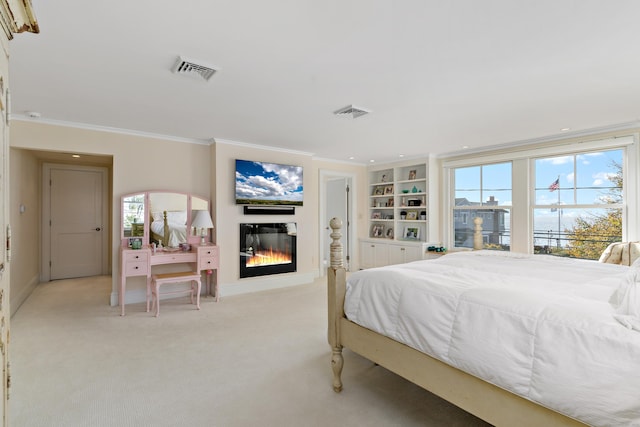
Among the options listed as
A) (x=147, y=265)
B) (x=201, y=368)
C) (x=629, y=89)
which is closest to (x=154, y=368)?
(x=201, y=368)

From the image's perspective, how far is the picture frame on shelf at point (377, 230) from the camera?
259 inches

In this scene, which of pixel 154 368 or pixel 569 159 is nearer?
pixel 154 368

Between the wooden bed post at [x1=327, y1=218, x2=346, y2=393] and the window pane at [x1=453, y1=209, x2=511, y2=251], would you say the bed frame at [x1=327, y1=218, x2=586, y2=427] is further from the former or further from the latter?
the window pane at [x1=453, y1=209, x2=511, y2=251]

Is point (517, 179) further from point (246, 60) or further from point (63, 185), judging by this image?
point (63, 185)

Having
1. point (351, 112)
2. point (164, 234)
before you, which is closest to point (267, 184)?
point (164, 234)

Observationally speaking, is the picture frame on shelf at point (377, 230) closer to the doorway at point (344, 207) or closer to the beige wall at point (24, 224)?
the doorway at point (344, 207)

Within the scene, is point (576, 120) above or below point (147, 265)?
above

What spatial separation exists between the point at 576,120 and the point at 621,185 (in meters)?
1.08

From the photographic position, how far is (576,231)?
416cm

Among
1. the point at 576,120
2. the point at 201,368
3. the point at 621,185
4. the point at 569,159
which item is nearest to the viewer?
the point at 201,368

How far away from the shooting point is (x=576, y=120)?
3527 mm

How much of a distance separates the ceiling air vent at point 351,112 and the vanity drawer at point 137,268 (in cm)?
293

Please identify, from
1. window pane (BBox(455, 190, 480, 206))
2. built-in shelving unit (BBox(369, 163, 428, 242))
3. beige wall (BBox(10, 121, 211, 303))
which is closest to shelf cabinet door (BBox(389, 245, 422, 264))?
built-in shelving unit (BBox(369, 163, 428, 242))

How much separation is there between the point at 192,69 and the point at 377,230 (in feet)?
16.5
